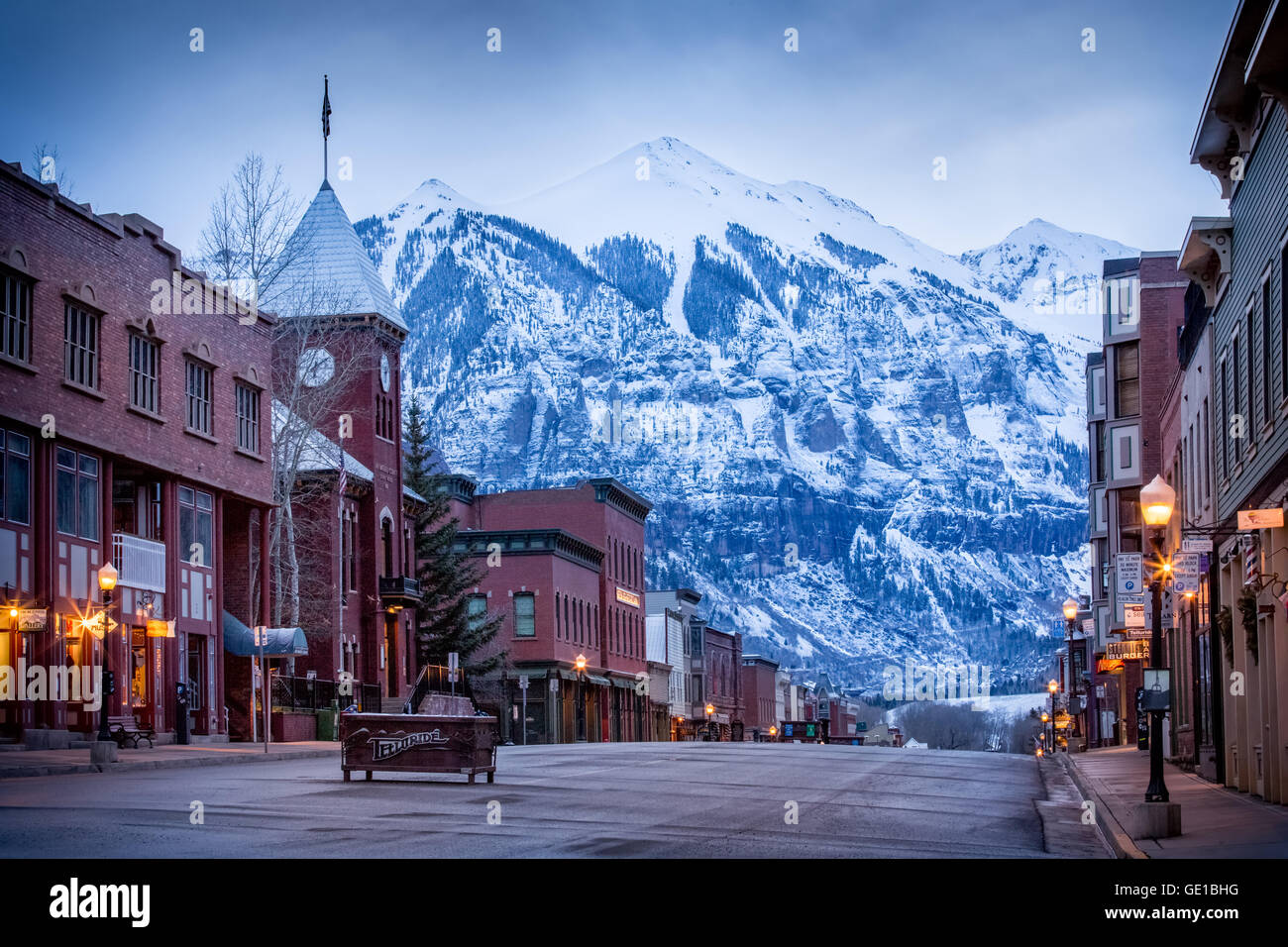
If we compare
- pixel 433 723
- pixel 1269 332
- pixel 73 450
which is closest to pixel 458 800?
pixel 433 723

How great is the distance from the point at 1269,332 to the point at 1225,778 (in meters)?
9.23

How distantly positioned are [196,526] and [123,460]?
16.2 feet

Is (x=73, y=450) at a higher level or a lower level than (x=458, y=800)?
higher

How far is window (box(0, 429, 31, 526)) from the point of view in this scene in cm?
3525

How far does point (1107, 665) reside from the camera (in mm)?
65000

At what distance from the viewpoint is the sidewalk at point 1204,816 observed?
629 inches

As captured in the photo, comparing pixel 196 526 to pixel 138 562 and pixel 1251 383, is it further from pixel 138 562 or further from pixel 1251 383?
pixel 1251 383

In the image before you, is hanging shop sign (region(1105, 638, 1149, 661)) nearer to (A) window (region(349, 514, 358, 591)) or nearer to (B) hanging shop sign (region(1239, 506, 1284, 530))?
(B) hanging shop sign (region(1239, 506, 1284, 530))

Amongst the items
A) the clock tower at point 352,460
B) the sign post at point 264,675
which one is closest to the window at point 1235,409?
the sign post at point 264,675

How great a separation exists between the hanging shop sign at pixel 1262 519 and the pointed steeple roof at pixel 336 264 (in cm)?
4661

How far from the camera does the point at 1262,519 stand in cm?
2202
